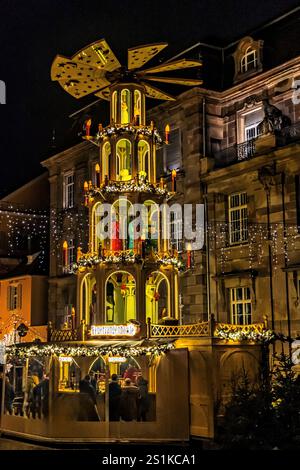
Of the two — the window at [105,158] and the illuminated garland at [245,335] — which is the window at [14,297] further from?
the illuminated garland at [245,335]

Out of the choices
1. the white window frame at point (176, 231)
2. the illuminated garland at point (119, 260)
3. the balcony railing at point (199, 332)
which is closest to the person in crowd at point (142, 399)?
the balcony railing at point (199, 332)

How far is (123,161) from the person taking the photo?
22.2m

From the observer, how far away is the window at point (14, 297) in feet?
133

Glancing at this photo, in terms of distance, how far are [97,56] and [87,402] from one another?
10.4m

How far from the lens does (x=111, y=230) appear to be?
68.0ft

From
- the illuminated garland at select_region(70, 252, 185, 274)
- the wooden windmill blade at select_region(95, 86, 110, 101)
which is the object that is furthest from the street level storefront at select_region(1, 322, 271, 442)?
the wooden windmill blade at select_region(95, 86, 110, 101)

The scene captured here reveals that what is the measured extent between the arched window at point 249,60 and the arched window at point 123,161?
920 cm

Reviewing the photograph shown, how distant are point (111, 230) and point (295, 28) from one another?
12.6 metres

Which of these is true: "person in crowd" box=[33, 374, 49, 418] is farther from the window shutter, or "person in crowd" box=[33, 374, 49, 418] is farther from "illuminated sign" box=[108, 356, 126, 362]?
the window shutter

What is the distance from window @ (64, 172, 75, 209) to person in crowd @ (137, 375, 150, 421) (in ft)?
64.4

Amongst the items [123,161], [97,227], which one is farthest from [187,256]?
[123,161]

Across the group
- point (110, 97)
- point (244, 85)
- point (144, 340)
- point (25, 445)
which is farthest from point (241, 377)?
point (244, 85)

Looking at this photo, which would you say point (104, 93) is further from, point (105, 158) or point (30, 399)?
point (30, 399)

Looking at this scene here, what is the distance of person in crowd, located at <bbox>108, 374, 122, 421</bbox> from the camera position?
18234mm
